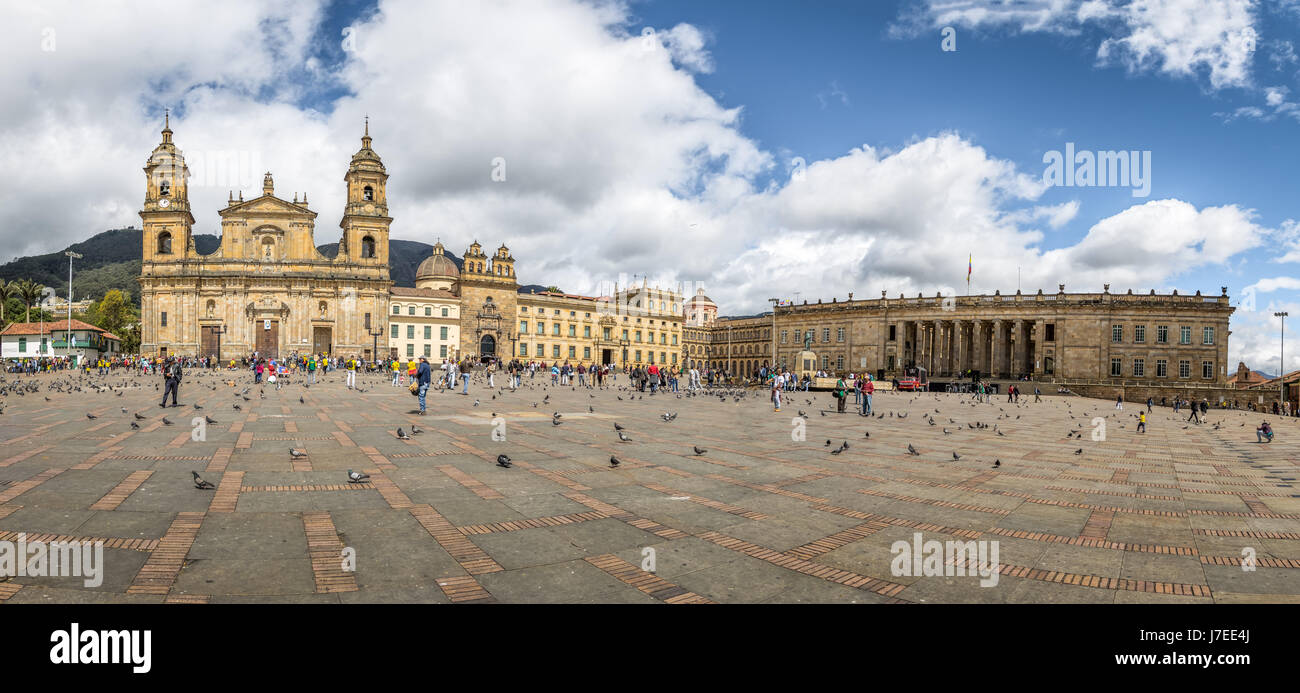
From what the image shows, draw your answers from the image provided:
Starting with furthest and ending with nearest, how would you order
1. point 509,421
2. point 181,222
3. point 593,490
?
point 181,222 < point 509,421 < point 593,490

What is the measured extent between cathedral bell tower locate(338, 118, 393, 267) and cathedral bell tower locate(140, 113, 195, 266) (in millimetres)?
15027

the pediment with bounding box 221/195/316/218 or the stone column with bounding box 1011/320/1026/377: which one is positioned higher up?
the pediment with bounding box 221/195/316/218

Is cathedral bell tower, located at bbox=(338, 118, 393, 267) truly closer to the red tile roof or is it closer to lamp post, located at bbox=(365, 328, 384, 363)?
lamp post, located at bbox=(365, 328, 384, 363)

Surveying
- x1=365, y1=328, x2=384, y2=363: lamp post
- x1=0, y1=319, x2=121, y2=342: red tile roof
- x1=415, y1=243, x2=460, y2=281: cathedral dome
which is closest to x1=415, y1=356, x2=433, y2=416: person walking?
x1=365, y1=328, x2=384, y2=363: lamp post

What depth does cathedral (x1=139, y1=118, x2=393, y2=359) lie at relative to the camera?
59875 mm

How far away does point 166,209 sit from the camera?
6050 centimetres

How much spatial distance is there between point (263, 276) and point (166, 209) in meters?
11.7

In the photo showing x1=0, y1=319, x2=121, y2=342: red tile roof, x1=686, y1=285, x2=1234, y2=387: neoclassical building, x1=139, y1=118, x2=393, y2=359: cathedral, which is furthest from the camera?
x1=0, y1=319, x2=121, y2=342: red tile roof

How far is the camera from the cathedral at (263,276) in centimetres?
5988
